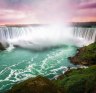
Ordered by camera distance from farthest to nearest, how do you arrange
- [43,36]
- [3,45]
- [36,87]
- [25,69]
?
[43,36] < [3,45] < [25,69] < [36,87]

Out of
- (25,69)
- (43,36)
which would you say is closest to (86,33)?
(43,36)

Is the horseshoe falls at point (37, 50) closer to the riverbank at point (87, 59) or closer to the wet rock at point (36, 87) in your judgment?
the riverbank at point (87, 59)

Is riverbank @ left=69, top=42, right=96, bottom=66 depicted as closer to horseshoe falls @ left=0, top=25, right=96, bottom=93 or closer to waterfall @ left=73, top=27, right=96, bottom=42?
horseshoe falls @ left=0, top=25, right=96, bottom=93

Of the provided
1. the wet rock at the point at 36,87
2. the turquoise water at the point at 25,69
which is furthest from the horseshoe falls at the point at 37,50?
the wet rock at the point at 36,87

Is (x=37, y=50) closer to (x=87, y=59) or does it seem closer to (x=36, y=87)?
(x=87, y=59)

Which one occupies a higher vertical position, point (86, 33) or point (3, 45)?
point (86, 33)

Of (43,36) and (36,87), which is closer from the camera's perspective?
(36,87)

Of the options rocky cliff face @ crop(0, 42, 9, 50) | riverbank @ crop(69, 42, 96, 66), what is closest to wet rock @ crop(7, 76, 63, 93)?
riverbank @ crop(69, 42, 96, 66)

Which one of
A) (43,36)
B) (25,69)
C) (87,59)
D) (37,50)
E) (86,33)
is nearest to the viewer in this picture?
(25,69)

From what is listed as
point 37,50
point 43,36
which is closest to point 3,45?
point 37,50
